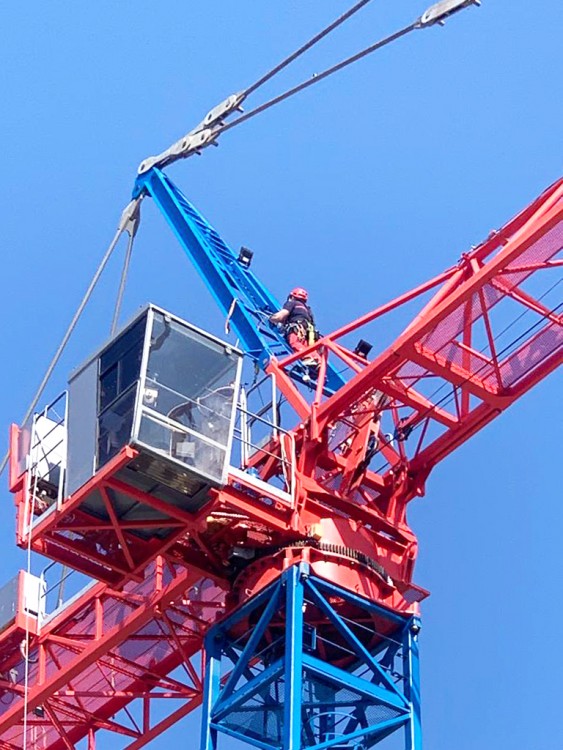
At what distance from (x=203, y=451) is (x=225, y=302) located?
11.6m

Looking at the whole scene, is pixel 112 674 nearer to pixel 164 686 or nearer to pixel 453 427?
pixel 164 686

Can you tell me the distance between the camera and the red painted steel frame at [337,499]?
40531 millimetres

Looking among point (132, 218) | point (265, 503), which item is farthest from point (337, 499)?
point (132, 218)

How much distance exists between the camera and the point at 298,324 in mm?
47531

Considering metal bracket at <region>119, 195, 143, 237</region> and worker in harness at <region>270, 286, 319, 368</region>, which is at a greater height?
metal bracket at <region>119, 195, 143, 237</region>

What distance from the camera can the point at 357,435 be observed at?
43094 mm

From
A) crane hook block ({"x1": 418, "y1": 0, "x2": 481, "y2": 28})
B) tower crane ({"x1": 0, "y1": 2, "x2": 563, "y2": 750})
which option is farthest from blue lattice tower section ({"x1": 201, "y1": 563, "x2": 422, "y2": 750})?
crane hook block ({"x1": 418, "y1": 0, "x2": 481, "y2": 28})

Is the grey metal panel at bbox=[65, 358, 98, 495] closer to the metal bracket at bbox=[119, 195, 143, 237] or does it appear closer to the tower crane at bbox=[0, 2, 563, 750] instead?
the tower crane at bbox=[0, 2, 563, 750]

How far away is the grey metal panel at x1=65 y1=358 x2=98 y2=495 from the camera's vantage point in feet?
132

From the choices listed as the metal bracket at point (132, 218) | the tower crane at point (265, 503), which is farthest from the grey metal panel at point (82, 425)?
the metal bracket at point (132, 218)

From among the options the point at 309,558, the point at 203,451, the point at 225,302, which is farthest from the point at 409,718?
the point at 225,302

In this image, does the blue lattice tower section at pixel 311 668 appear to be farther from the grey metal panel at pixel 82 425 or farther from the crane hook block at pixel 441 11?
the crane hook block at pixel 441 11

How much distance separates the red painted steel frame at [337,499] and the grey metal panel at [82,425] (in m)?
0.52

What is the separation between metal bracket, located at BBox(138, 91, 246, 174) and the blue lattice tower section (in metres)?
13.3
